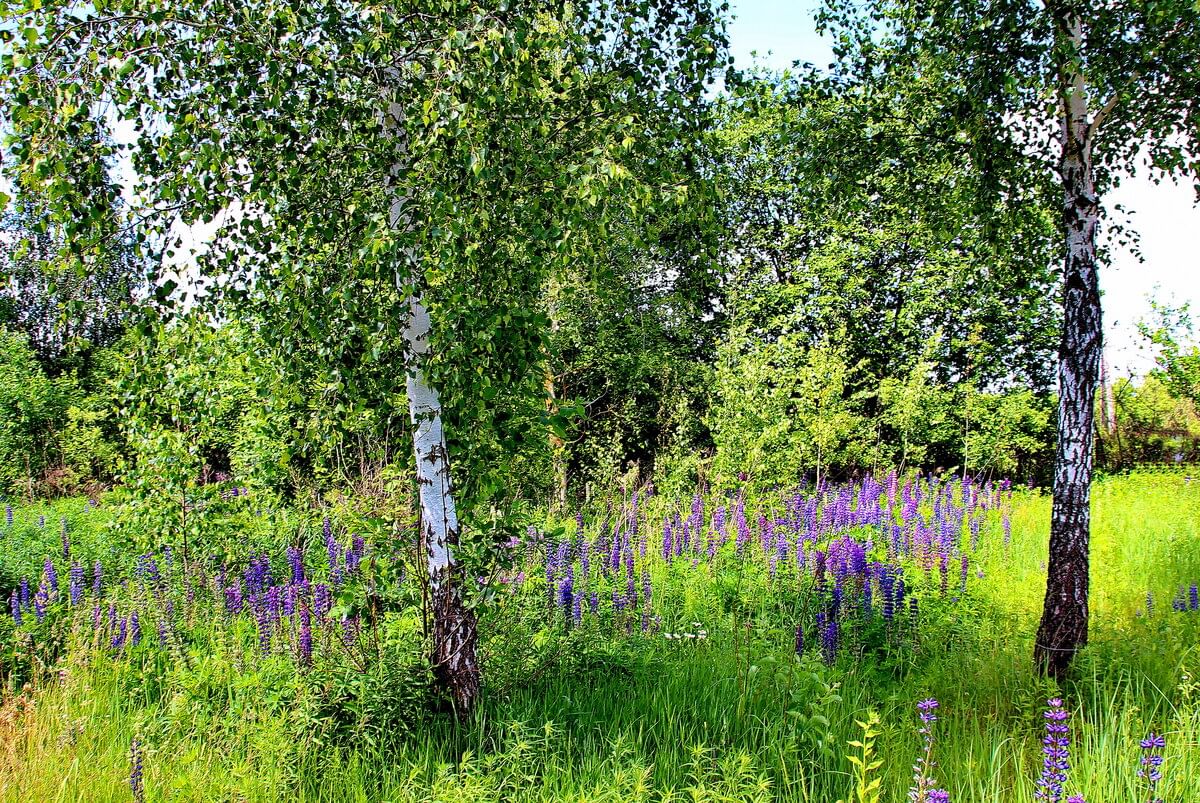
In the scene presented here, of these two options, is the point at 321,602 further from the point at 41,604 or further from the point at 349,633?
the point at 41,604

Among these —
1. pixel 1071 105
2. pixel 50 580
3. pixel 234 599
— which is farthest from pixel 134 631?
pixel 1071 105

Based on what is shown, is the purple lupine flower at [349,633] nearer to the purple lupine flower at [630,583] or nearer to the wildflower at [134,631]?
the wildflower at [134,631]

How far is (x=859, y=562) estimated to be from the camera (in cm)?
563

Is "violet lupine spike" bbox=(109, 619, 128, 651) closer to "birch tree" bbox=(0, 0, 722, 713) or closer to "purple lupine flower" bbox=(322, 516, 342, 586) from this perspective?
"purple lupine flower" bbox=(322, 516, 342, 586)

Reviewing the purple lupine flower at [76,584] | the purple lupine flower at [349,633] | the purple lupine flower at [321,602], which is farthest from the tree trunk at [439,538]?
the purple lupine flower at [76,584]

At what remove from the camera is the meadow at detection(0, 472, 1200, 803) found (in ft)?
11.0

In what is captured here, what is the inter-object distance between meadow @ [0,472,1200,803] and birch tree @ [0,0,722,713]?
0.49 metres

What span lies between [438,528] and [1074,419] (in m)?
3.95

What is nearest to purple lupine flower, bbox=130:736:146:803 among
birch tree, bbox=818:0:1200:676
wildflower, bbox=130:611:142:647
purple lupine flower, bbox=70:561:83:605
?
wildflower, bbox=130:611:142:647

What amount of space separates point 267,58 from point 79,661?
3.91 metres

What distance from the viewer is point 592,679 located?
4.33 metres

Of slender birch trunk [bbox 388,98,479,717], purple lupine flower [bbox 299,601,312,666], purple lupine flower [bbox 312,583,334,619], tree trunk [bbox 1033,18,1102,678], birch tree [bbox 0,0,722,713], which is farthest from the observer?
tree trunk [bbox 1033,18,1102,678]

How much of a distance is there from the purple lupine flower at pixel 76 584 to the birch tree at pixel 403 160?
118 inches

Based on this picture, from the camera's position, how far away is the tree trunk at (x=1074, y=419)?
4691mm
